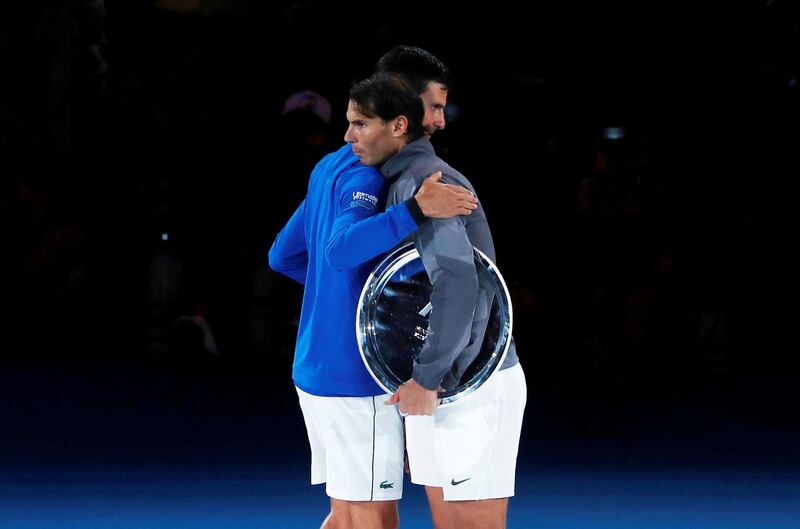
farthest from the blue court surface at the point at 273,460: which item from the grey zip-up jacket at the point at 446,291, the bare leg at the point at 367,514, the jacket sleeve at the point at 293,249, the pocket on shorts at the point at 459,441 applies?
the grey zip-up jacket at the point at 446,291

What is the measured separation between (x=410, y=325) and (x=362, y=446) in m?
0.34

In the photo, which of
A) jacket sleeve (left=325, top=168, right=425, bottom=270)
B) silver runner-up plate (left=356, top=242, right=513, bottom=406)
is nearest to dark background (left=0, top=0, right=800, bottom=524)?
silver runner-up plate (left=356, top=242, right=513, bottom=406)

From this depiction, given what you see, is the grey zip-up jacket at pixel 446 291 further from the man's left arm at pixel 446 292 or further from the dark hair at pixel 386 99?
the dark hair at pixel 386 99

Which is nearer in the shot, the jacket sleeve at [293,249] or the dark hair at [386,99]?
the dark hair at [386,99]

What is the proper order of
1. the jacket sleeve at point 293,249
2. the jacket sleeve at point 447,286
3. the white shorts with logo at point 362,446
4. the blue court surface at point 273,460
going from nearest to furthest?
the jacket sleeve at point 447,286, the white shorts with logo at point 362,446, the jacket sleeve at point 293,249, the blue court surface at point 273,460

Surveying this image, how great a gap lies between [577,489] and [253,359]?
13.3ft

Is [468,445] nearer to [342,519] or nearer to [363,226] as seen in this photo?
[342,519]

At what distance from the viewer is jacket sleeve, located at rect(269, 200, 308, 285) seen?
3842 millimetres

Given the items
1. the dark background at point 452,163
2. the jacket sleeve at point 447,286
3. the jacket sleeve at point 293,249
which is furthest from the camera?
the dark background at point 452,163

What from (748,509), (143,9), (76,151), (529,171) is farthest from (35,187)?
(748,509)

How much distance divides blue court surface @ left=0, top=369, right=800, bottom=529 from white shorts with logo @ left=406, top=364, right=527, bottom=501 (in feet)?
6.10

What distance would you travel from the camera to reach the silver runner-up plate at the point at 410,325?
11.2 ft

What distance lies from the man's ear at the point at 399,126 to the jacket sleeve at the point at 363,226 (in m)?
0.15

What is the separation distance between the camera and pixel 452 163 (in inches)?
375
